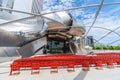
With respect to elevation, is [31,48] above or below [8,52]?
above

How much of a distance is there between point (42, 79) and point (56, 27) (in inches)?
1011

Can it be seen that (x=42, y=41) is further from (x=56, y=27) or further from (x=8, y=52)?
(x=8, y=52)

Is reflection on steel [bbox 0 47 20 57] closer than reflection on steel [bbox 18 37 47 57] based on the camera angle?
Yes

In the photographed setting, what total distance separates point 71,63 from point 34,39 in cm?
2395

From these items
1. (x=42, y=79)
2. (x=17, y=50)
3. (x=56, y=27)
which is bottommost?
(x=42, y=79)

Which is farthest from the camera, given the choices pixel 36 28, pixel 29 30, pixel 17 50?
pixel 36 28

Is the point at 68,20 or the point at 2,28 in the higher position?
the point at 68,20

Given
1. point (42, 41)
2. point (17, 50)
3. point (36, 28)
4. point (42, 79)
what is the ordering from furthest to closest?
1. point (42, 41)
2. point (36, 28)
3. point (17, 50)
4. point (42, 79)

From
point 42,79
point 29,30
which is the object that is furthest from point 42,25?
point 42,79

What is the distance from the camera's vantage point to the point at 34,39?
36.0m

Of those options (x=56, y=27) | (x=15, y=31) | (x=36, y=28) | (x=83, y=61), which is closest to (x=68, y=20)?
(x=56, y=27)

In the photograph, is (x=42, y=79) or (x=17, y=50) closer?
(x=42, y=79)

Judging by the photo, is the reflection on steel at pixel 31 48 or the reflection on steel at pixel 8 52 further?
the reflection on steel at pixel 31 48

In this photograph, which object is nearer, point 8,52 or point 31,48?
point 8,52
